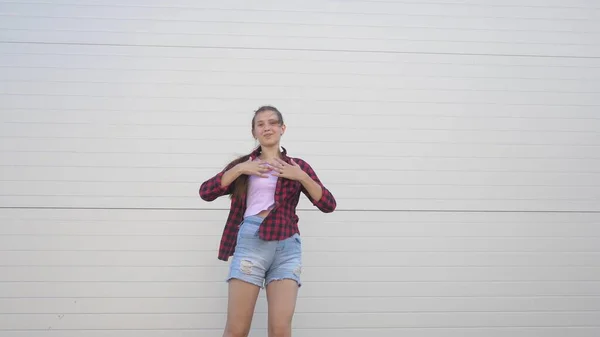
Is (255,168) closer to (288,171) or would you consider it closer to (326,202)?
(288,171)

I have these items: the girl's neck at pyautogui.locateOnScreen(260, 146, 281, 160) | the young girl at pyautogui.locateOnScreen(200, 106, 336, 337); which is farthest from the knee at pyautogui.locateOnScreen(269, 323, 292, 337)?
the girl's neck at pyautogui.locateOnScreen(260, 146, 281, 160)

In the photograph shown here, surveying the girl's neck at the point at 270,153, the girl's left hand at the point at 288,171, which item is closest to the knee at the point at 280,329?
the girl's left hand at the point at 288,171

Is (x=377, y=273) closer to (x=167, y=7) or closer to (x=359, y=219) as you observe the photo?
(x=359, y=219)

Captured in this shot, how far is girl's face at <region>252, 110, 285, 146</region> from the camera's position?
263cm

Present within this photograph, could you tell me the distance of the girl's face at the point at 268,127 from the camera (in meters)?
2.63

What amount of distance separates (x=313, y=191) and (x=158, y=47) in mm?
1621

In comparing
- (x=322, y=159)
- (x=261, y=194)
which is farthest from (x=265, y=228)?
(x=322, y=159)

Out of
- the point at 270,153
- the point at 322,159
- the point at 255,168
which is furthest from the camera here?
the point at 322,159

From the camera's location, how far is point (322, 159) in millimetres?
3564

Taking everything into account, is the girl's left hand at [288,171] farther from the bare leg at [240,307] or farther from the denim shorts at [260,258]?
the bare leg at [240,307]

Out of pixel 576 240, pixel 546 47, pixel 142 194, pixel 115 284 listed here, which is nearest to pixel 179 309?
pixel 115 284

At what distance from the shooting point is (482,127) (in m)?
3.66

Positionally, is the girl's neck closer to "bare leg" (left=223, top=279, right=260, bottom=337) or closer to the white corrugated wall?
"bare leg" (left=223, top=279, right=260, bottom=337)

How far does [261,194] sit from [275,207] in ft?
0.33
